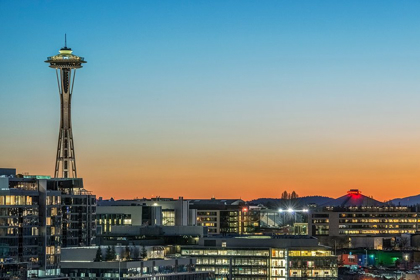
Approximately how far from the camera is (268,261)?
175250 mm

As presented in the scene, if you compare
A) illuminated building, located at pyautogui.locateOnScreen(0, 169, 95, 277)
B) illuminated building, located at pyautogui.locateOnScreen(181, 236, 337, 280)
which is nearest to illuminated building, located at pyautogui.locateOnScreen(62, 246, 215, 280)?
illuminated building, located at pyautogui.locateOnScreen(0, 169, 95, 277)

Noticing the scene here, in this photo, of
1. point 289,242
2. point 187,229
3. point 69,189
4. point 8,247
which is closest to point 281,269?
point 289,242

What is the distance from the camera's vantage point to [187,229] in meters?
193

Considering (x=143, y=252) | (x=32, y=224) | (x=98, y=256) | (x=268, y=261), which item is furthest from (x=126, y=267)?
(x=268, y=261)

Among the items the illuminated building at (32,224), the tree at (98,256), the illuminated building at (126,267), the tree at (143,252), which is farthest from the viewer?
the tree at (143,252)

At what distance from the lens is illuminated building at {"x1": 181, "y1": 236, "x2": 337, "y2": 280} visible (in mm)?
174250

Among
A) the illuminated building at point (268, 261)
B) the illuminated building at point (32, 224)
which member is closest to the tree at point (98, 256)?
the illuminated building at point (32, 224)

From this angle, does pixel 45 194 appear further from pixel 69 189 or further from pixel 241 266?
pixel 241 266

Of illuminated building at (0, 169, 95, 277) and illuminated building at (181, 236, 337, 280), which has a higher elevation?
illuminated building at (0, 169, 95, 277)

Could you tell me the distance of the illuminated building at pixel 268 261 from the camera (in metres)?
174

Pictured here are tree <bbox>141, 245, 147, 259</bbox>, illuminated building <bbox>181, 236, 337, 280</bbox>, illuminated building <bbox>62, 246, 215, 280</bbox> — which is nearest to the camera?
illuminated building <bbox>62, 246, 215, 280</bbox>

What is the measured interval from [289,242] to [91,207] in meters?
31.6

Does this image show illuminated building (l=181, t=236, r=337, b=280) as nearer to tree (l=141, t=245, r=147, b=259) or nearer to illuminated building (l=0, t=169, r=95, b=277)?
tree (l=141, t=245, r=147, b=259)

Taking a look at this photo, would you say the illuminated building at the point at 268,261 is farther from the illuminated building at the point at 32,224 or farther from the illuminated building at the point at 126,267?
the illuminated building at the point at 32,224
